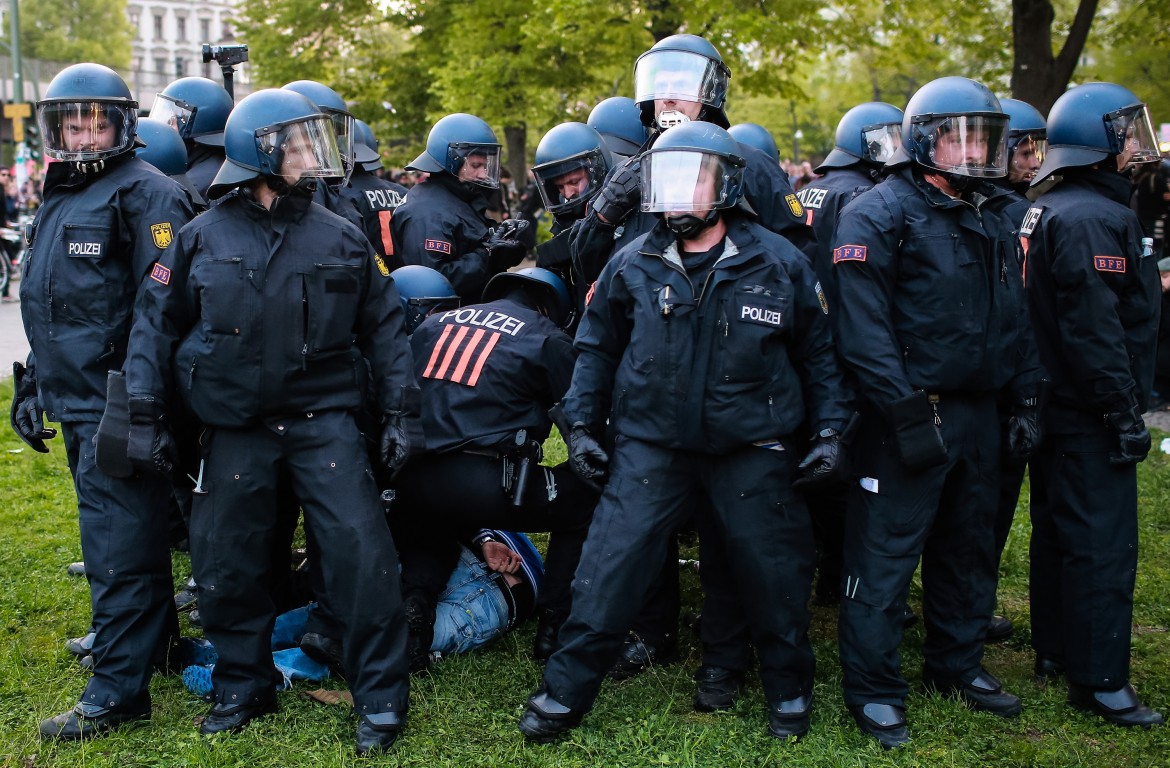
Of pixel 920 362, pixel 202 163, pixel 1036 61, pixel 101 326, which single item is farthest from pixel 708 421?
pixel 1036 61

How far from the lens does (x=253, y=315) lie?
4234 millimetres

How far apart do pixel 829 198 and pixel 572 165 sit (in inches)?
50.5

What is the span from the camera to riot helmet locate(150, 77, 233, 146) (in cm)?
657

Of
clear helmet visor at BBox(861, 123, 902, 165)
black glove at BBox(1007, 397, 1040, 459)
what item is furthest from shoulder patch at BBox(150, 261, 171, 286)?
clear helmet visor at BBox(861, 123, 902, 165)

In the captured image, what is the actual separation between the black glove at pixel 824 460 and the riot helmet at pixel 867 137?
240cm

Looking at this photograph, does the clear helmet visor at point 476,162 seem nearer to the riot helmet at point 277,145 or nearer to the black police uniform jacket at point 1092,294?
the riot helmet at point 277,145

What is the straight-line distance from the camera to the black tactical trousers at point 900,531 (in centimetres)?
440

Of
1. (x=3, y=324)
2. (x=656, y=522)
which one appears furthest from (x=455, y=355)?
(x=3, y=324)

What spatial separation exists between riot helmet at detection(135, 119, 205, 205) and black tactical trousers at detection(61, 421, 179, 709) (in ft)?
5.13

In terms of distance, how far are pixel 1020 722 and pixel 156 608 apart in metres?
3.32

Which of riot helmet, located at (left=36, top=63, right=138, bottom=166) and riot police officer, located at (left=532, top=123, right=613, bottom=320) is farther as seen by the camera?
riot police officer, located at (left=532, top=123, right=613, bottom=320)

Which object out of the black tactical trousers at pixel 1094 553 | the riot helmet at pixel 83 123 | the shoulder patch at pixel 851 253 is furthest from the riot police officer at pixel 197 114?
the black tactical trousers at pixel 1094 553

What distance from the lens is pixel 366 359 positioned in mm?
4660

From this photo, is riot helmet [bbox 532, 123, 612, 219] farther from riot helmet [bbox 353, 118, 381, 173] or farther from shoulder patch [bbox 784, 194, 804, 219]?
riot helmet [bbox 353, 118, 381, 173]
